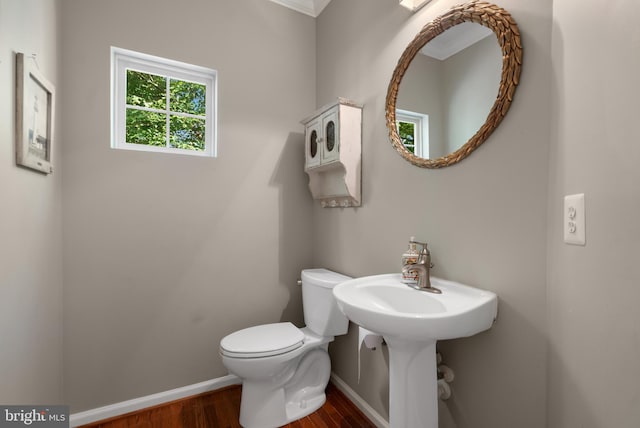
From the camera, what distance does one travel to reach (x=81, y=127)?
4.94 feet

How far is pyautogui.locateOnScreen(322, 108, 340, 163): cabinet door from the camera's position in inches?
63.2

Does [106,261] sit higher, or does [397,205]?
[397,205]

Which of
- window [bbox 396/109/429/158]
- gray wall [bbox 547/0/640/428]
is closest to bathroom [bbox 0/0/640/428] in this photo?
gray wall [bbox 547/0/640/428]

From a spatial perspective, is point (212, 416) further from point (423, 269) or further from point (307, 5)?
point (307, 5)

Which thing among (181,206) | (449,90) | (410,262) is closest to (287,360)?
(410,262)

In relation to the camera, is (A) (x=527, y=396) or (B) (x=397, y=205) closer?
(A) (x=527, y=396)

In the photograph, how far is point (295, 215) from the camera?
207cm

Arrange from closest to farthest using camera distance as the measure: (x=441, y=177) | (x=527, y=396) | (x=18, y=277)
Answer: (x=527, y=396)
(x=18, y=277)
(x=441, y=177)

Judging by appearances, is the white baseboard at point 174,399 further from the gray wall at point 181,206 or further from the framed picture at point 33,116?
the framed picture at point 33,116

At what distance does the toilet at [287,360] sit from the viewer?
56.1 inches

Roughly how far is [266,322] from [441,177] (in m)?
1.48

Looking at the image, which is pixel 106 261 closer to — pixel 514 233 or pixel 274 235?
pixel 274 235

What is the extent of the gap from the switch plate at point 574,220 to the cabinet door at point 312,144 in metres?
1.25

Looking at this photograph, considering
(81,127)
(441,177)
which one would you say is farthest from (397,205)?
(81,127)
